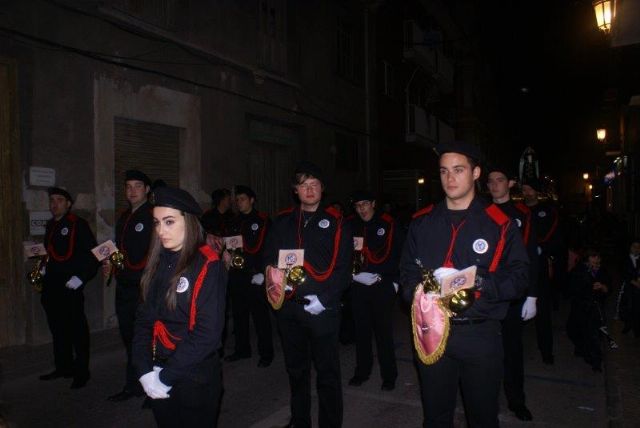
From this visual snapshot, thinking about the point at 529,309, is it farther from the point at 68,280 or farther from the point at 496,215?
the point at 68,280

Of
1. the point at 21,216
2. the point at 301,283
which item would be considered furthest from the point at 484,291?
the point at 21,216

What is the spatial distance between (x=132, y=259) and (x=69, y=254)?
107 centimetres

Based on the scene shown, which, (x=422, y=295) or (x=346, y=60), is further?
(x=346, y=60)

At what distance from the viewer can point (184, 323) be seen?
10.1 ft

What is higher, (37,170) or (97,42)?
(97,42)

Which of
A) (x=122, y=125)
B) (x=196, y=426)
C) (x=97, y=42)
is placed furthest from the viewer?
(x=122, y=125)

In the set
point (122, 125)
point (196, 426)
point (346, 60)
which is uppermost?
point (346, 60)

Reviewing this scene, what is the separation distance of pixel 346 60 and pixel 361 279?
13.5m

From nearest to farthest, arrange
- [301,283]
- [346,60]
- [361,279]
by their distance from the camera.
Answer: [301,283] → [361,279] → [346,60]

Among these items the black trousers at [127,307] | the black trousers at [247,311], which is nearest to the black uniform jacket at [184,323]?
the black trousers at [127,307]

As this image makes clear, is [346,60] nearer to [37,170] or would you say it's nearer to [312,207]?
[37,170]

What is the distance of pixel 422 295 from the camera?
339 centimetres

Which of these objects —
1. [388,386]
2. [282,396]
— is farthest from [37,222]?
[388,386]

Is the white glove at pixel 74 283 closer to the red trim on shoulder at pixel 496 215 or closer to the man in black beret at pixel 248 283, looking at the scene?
the man in black beret at pixel 248 283
